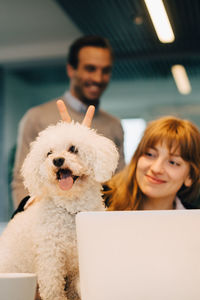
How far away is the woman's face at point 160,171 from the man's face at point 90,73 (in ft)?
3.98

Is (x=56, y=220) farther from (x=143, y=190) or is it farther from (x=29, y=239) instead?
(x=143, y=190)

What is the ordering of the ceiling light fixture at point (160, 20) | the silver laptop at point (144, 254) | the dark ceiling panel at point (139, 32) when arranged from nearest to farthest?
the silver laptop at point (144, 254) < the ceiling light fixture at point (160, 20) < the dark ceiling panel at point (139, 32)

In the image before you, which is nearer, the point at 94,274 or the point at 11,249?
the point at 94,274

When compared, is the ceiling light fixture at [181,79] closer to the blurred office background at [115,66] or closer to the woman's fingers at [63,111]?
the blurred office background at [115,66]

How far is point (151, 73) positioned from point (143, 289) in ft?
13.4

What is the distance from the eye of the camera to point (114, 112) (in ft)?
15.3

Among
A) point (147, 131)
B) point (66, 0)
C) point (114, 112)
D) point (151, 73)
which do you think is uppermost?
point (66, 0)

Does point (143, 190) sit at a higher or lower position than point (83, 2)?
lower

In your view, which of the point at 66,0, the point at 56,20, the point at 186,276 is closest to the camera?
the point at 186,276

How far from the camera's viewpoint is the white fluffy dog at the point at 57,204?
4.19 ft

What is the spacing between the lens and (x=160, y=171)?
5.51 ft

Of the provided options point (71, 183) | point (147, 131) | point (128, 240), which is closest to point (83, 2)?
point (147, 131)

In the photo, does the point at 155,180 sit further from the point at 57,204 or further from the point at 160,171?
the point at 57,204

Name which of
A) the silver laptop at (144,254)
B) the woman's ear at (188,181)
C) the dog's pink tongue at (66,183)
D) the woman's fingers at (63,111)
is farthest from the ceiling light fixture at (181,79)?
the silver laptop at (144,254)
